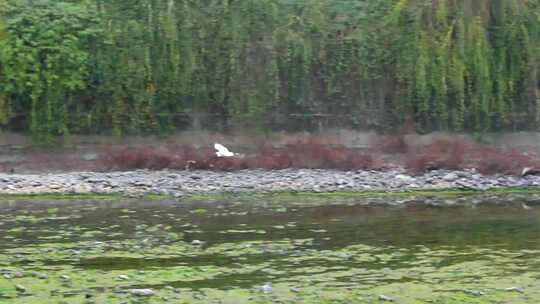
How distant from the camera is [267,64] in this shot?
19422mm

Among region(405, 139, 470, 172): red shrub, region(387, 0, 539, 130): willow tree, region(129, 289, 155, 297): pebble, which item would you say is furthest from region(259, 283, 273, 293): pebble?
region(387, 0, 539, 130): willow tree

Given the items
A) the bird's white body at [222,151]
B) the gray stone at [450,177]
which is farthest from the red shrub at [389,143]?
the bird's white body at [222,151]

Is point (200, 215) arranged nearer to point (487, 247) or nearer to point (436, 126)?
point (487, 247)

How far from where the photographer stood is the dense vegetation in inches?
744

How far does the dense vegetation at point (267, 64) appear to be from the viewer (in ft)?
62.0

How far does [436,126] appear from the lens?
774 inches

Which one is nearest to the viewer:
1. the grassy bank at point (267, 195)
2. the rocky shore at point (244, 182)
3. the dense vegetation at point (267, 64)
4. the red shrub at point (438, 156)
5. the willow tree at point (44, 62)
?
the grassy bank at point (267, 195)

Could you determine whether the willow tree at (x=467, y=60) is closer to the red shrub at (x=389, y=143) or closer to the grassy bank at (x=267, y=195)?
the red shrub at (x=389, y=143)

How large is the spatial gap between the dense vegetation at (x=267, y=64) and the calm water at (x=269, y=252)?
132 inches

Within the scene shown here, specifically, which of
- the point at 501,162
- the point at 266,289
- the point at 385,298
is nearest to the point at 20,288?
the point at 266,289

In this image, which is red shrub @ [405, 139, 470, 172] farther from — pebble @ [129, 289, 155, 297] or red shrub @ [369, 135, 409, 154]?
pebble @ [129, 289, 155, 297]

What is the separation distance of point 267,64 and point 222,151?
1.79m

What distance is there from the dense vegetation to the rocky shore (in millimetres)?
1601

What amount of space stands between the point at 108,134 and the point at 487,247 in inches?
345
